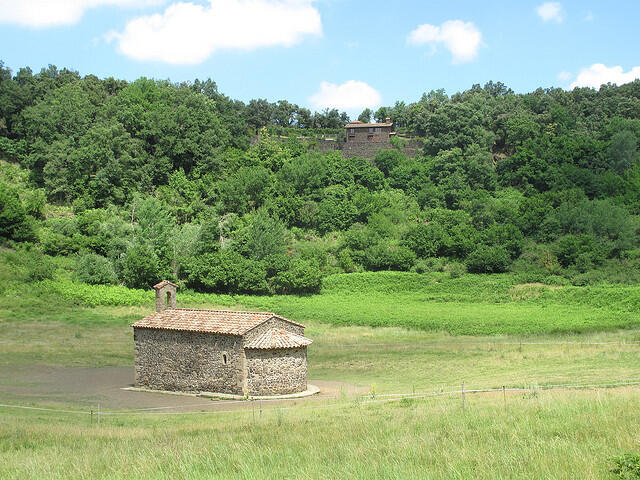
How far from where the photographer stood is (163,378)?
34344 millimetres

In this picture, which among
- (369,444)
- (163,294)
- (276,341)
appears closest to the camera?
(369,444)

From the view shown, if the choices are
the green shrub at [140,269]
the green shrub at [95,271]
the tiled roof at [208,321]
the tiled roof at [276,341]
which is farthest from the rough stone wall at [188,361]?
the green shrub at [95,271]

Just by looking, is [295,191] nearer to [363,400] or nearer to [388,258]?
[388,258]

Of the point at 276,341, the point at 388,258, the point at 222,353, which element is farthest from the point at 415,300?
the point at 222,353

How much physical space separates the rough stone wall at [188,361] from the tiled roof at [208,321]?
305 mm

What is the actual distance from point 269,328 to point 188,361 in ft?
13.9

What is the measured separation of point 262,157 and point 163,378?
46901 mm

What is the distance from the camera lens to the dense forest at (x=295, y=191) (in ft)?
196

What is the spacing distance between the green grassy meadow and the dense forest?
10.6ft

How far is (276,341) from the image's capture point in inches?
1265

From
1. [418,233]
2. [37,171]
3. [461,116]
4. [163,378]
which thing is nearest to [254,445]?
[163,378]

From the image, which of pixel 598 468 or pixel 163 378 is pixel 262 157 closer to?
pixel 163 378

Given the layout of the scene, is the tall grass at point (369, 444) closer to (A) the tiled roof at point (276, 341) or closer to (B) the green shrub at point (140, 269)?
(A) the tiled roof at point (276, 341)

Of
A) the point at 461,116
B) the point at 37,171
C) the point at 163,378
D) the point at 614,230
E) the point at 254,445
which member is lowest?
the point at 163,378
